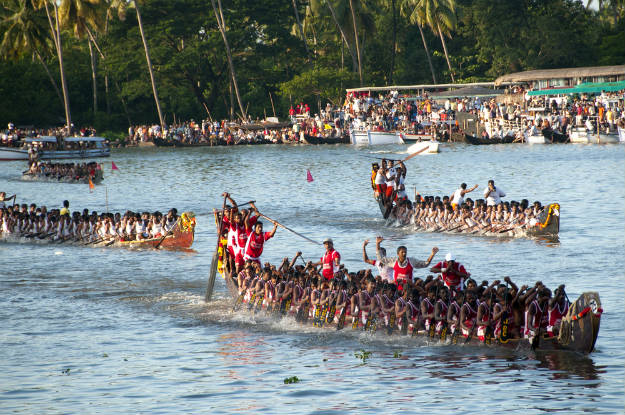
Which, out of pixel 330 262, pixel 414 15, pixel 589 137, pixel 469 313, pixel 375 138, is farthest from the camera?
pixel 414 15

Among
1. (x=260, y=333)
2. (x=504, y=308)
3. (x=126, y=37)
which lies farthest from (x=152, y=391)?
(x=126, y=37)

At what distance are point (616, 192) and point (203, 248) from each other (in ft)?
73.8

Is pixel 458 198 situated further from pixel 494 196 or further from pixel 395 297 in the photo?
pixel 395 297

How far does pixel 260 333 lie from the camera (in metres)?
21.1

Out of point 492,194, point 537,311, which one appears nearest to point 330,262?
point 537,311

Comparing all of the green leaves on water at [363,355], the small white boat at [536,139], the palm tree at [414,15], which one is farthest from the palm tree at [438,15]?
the green leaves on water at [363,355]

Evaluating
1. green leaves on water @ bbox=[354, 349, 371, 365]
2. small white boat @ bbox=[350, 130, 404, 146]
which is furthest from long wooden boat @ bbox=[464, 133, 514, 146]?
green leaves on water @ bbox=[354, 349, 371, 365]

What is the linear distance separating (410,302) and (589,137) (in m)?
56.6

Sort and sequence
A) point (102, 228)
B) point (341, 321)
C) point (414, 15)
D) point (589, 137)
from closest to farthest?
point (341, 321), point (102, 228), point (589, 137), point (414, 15)

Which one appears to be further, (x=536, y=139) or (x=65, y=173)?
(x=536, y=139)

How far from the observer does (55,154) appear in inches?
2948

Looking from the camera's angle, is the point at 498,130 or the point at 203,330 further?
the point at 498,130

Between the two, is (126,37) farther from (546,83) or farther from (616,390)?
(616,390)

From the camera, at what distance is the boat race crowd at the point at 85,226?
3347 centimetres
